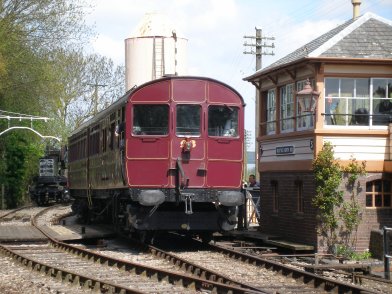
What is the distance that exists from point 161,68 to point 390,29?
18270 mm

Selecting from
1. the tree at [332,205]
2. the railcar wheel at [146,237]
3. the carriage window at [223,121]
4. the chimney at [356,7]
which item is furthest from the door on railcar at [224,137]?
the chimney at [356,7]

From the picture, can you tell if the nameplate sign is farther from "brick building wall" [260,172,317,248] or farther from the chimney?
the chimney

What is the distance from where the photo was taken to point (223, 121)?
55.7ft

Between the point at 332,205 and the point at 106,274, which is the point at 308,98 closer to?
the point at 332,205

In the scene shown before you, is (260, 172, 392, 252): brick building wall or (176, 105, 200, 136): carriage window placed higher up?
(176, 105, 200, 136): carriage window

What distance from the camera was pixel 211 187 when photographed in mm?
16500

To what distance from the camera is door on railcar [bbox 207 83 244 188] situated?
16625 mm

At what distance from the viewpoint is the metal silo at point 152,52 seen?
120ft

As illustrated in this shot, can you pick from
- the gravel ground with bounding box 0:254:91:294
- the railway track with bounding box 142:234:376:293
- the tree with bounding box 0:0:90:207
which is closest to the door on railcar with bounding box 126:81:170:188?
the railway track with bounding box 142:234:376:293

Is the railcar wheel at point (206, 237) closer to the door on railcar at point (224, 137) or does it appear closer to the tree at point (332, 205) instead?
the door on railcar at point (224, 137)

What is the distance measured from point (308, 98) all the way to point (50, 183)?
29.4 m

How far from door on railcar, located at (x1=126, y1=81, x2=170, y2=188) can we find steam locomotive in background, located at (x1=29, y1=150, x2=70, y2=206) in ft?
91.7

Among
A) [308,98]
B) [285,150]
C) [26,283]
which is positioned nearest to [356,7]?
[285,150]

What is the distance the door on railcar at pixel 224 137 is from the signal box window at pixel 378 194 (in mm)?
3053
